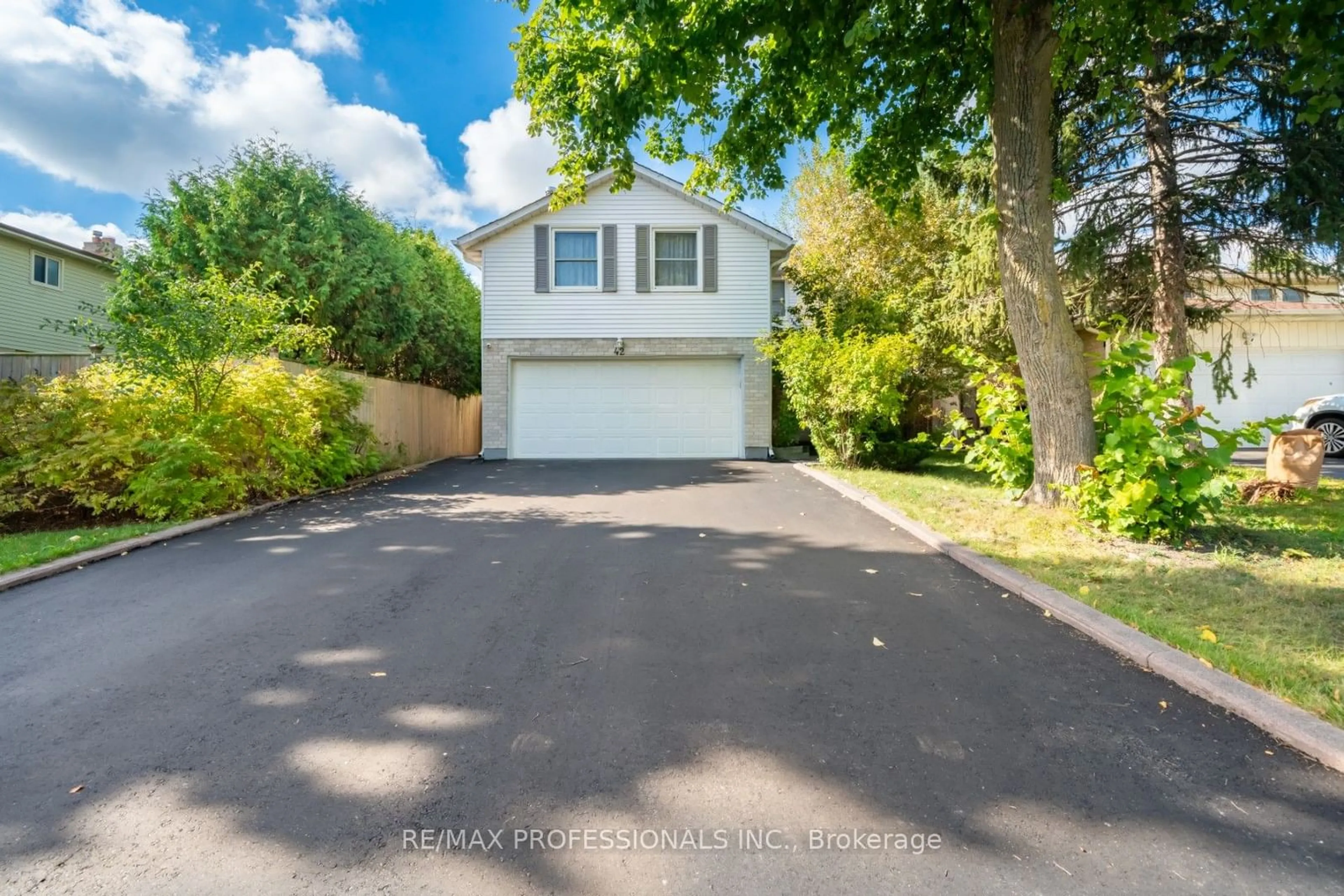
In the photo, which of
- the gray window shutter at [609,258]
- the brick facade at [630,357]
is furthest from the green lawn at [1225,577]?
the gray window shutter at [609,258]

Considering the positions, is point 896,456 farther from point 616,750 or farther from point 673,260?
point 616,750

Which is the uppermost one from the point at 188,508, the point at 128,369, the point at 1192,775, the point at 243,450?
the point at 128,369

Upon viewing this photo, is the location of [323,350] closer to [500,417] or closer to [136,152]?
[500,417]

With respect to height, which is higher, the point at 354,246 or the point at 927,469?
the point at 354,246

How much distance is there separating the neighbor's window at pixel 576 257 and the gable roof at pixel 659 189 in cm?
78

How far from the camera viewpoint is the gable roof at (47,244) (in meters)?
14.4

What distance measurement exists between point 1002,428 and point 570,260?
10.0 meters

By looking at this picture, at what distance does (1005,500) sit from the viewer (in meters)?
6.98

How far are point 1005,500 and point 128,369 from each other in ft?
33.5

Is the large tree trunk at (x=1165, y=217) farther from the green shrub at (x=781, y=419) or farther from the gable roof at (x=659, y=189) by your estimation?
the green shrub at (x=781, y=419)

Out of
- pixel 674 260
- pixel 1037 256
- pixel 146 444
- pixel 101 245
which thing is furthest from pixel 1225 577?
pixel 101 245

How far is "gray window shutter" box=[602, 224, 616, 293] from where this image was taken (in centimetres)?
1351

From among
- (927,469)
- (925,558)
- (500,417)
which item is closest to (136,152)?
(500,417)

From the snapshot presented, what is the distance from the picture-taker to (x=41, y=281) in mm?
15906
